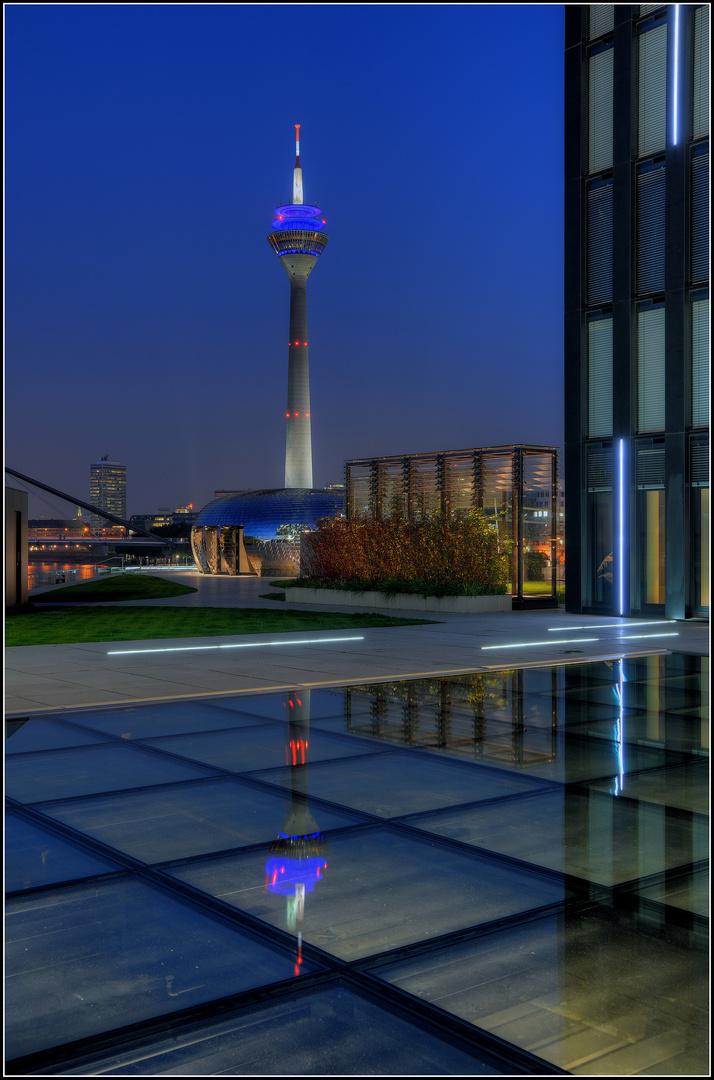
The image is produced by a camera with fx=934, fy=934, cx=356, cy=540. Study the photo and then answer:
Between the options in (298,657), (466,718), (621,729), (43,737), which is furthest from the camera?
(298,657)

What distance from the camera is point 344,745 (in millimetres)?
7316

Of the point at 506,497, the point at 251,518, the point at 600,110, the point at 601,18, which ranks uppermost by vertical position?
the point at 601,18

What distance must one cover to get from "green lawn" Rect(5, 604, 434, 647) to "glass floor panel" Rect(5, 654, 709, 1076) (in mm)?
9264

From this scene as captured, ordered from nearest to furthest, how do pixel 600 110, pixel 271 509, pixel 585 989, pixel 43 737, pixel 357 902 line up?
pixel 585 989 < pixel 357 902 < pixel 43 737 < pixel 600 110 < pixel 271 509

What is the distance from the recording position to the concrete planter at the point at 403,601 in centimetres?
2328

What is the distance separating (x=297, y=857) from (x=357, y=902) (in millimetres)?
669

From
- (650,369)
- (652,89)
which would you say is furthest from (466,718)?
(652,89)

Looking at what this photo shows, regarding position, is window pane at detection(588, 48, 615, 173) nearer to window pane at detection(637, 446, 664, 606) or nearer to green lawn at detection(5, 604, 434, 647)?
window pane at detection(637, 446, 664, 606)

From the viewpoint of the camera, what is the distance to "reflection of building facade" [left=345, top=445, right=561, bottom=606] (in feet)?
81.6

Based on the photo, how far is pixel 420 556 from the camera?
25.4m

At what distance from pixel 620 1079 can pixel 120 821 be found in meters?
3.30

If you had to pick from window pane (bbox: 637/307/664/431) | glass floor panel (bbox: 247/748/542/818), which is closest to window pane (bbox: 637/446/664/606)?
window pane (bbox: 637/307/664/431)

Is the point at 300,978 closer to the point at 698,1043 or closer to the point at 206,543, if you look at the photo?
the point at 698,1043

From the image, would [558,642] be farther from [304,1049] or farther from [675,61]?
[675,61]
